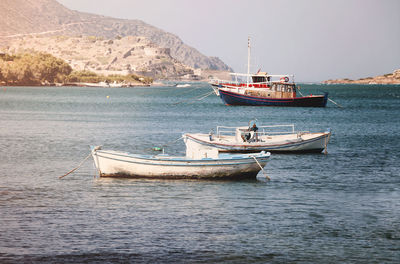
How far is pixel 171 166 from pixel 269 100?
76.5 m

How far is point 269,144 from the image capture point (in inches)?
1583

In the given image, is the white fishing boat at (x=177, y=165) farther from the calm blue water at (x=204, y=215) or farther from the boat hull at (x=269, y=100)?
the boat hull at (x=269, y=100)

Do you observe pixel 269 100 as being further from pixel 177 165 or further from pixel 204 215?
pixel 204 215

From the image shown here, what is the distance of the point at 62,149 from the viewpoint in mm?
44000

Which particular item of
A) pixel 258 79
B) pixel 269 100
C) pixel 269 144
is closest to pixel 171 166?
pixel 269 144

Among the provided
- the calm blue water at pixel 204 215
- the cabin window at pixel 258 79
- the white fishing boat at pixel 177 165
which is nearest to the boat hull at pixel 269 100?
the cabin window at pixel 258 79

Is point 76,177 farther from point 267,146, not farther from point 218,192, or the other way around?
point 267,146

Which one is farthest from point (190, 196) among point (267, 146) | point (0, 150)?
point (0, 150)

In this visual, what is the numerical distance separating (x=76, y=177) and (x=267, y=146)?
1507cm

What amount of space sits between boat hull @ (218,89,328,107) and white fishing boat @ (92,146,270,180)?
245 ft

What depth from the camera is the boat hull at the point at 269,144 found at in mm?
38719

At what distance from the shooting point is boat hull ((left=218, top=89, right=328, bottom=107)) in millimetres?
105000

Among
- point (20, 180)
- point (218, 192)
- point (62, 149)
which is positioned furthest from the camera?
point (62, 149)

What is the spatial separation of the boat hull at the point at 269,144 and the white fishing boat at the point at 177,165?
832cm
